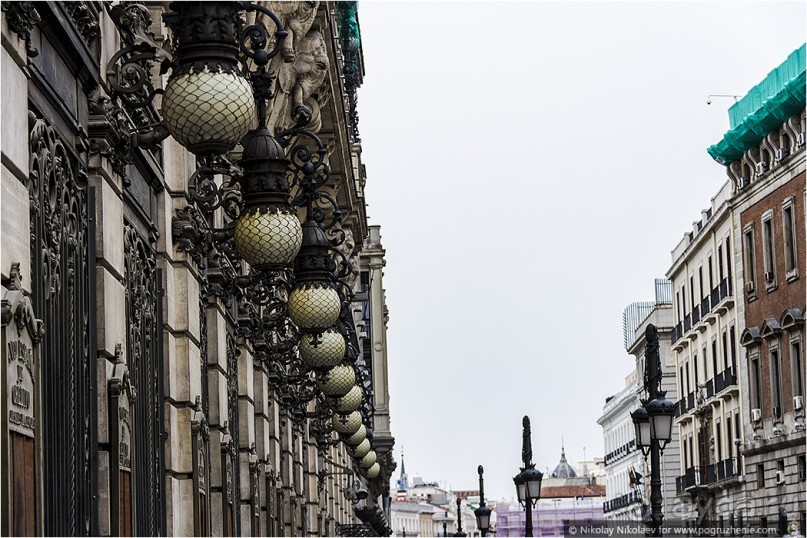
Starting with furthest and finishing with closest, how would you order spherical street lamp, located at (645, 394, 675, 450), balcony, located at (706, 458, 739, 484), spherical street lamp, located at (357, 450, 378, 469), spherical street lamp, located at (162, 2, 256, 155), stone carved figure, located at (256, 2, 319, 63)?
1. balcony, located at (706, 458, 739, 484)
2. spherical street lamp, located at (357, 450, 378, 469)
3. spherical street lamp, located at (645, 394, 675, 450)
4. stone carved figure, located at (256, 2, 319, 63)
5. spherical street lamp, located at (162, 2, 256, 155)

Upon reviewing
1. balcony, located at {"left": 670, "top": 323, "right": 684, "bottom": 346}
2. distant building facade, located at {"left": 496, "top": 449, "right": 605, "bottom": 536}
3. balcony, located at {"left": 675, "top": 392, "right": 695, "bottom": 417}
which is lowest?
distant building facade, located at {"left": 496, "top": 449, "right": 605, "bottom": 536}

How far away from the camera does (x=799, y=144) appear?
5672 centimetres

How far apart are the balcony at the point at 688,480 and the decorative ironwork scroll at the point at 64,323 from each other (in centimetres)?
6595

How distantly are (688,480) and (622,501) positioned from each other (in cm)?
3532

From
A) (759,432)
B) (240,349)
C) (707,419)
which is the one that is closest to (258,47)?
(240,349)

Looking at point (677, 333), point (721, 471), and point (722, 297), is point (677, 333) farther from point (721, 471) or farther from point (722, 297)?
point (721, 471)

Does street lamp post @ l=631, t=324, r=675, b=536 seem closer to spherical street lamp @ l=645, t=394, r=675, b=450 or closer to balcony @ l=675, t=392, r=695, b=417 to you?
spherical street lamp @ l=645, t=394, r=675, b=450

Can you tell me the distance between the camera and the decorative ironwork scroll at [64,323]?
7.76 metres

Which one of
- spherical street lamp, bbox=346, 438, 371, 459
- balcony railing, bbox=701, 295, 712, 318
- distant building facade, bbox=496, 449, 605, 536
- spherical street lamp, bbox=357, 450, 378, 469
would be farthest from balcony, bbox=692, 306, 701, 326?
spherical street lamp, bbox=346, 438, 371, 459

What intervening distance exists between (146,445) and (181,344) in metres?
1.91

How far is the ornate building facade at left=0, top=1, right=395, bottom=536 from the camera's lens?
7355mm

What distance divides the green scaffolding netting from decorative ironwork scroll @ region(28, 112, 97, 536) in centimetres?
4680

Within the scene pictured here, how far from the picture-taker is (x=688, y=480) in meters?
75.5

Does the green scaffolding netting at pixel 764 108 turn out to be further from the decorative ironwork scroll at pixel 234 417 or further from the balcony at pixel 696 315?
the decorative ironwork scroll at pixel 234 417
